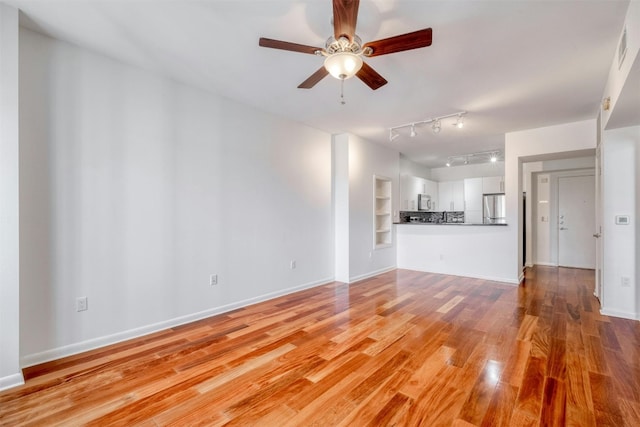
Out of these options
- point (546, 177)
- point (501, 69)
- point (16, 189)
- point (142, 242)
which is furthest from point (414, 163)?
point (16, 189)

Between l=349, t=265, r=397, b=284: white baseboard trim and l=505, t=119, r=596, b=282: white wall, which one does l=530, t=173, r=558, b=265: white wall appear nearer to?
l=505, t=119, r=596, b=282: white wall

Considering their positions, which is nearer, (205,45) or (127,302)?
(205,45)

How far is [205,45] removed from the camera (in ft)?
8.02

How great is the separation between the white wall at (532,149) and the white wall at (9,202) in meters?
6.10

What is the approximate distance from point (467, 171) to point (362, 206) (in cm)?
447

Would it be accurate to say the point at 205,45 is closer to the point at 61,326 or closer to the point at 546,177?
the point at 61,326

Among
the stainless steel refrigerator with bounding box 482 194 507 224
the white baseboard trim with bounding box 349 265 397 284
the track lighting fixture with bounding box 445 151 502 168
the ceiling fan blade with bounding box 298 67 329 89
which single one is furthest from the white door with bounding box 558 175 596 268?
the ceiling fan blade with bounding box 298 67 329 89

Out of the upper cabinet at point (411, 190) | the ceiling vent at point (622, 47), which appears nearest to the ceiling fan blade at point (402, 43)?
the ceiling vent at point (622, 47)

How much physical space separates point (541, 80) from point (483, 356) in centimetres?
284

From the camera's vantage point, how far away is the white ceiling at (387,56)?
79.0 inches

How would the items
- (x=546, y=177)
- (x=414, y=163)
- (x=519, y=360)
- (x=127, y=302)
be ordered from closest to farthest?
(x=519, y=360) → (x=127, y=302) → (x=546, y=177) → (x=414, y=163)

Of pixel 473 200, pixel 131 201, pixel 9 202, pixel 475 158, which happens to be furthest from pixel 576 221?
pixel 9 202

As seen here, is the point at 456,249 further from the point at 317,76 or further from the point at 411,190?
the point at 317,76

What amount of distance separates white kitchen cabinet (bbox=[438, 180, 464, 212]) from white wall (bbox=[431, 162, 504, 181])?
0.39 metres
